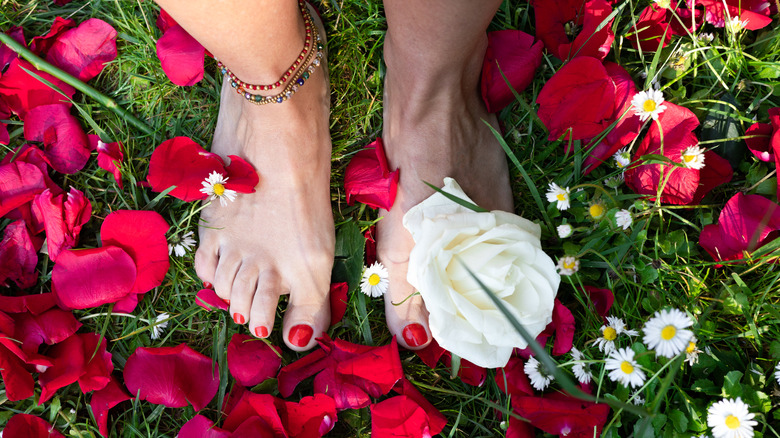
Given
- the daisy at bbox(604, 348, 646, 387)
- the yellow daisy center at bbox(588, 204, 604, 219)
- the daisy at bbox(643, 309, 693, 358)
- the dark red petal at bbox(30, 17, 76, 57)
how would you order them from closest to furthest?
1. the daisy at bbox(643, 309, 693, 358)
2. the daisy at bbox(604, 348, 646, 387)
3. the yellow daisy center at bbox(588, 204, 604, 219)
4. the dark red petal at bbox(30, 17, 76, 57)

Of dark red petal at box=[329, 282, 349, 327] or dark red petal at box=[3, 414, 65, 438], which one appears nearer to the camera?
dark red petal at box=[3, 414, 65, 438]

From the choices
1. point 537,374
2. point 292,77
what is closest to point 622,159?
point 537,374

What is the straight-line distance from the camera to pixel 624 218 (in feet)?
3.31

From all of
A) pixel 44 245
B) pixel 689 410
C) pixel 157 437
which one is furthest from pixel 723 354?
pixel 44 245

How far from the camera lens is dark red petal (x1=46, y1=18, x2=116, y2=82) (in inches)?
50.2

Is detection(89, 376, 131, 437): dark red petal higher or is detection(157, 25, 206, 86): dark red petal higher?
detection(157, 25, 206, 86): dark red petal

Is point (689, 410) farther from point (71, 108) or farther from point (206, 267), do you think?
point (71, 108)

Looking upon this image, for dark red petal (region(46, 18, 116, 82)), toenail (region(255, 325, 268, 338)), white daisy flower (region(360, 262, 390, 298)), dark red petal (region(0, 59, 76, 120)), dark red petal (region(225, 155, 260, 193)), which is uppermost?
dark red petal (region(46, 18, 116, 82))

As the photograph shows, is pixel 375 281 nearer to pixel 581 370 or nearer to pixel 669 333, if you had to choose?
pixel 581 370

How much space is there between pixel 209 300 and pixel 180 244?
0.49ft

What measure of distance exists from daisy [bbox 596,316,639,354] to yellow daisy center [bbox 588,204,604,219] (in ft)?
0.65

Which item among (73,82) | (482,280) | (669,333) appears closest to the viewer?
(669,333)

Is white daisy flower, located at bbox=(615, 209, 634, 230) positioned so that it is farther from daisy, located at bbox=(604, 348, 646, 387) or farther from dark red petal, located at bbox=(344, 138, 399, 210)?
dark red petal, located at bbox=(344, 138, 399, 210)

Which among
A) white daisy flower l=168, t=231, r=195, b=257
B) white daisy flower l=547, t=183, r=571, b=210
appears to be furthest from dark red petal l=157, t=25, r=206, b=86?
white daisy flower l=547, t=183, r=571, b=210
